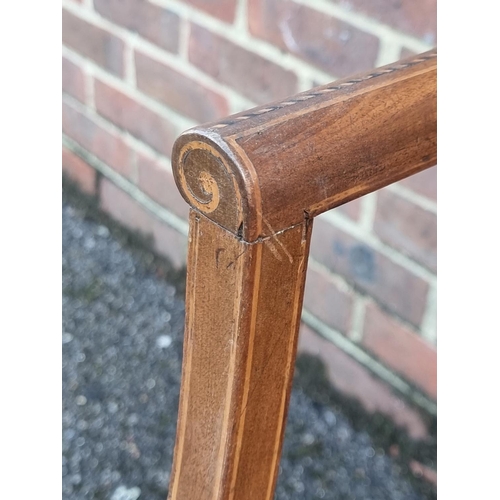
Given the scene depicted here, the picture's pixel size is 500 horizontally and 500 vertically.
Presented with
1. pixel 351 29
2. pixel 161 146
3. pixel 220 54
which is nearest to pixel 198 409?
pixel 351 29

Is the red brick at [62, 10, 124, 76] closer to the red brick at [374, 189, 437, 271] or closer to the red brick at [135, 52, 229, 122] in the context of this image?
the red brick at [135, 52, 229, 122]

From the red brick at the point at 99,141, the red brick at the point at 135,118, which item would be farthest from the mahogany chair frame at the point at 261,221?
the red brick at the point at 99,141

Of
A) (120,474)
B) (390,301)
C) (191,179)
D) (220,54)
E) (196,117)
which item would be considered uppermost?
(191,179)

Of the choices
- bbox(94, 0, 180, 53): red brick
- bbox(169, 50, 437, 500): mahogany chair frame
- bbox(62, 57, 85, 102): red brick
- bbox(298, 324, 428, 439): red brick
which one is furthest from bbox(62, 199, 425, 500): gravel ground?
bbox(169, 50, 437, 500): mahogany chair frame

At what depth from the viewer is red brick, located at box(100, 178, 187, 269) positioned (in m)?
1.12

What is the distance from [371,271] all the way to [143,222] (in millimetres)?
465

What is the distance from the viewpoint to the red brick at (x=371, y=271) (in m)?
0.81

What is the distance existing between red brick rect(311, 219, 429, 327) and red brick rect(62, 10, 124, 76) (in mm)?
433

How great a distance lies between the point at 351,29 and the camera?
0.72 m

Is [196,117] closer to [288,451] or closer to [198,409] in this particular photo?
[288,451]

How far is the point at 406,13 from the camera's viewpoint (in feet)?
2.18

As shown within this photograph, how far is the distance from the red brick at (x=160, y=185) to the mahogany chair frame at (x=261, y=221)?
71 centimetres

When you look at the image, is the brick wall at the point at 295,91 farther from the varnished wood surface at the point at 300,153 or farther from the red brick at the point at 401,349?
the varnished wood surface at the point at 300,153
